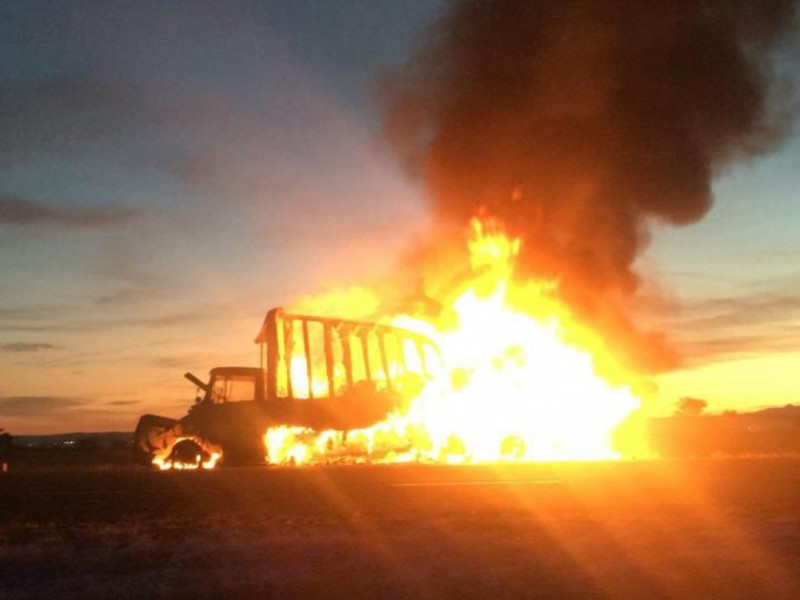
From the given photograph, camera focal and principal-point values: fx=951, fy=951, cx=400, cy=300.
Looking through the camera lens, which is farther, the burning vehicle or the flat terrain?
the burning vehicle

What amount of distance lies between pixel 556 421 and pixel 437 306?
669 centimetres

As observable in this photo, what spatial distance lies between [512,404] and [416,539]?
69.2 ft

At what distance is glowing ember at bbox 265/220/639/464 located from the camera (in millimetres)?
34188

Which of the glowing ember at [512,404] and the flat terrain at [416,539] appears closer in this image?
the flat terrain at [416,539]

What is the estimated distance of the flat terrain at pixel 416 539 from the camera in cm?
1094

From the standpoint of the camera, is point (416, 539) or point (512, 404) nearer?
point (416, 539)

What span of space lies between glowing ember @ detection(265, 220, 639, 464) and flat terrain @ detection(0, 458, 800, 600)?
33.9 feet

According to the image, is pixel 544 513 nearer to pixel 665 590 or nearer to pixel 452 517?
pixel 452 517

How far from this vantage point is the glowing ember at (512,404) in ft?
112

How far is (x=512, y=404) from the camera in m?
34.8

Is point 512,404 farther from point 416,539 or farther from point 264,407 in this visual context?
point 416,539

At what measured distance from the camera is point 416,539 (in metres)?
14.1

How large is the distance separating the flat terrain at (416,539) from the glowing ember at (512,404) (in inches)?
406

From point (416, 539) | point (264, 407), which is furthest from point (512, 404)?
point (416, 539)
